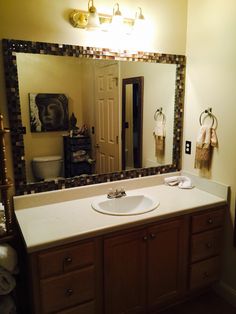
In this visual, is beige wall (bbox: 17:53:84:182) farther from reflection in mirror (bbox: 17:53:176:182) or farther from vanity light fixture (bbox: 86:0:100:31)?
vanity light fixture (bbox: 86:0:100:31)

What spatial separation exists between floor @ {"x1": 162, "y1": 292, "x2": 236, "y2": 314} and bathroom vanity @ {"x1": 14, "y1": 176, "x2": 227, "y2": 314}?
0.36 ft

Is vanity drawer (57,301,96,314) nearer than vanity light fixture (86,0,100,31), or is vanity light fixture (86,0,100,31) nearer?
vanity drawer (57,301,96,314)

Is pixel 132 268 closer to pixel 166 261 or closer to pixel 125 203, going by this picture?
pixel 166 261

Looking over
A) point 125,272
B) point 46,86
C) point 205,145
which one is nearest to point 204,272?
point 125,272

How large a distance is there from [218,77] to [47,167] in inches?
55.2

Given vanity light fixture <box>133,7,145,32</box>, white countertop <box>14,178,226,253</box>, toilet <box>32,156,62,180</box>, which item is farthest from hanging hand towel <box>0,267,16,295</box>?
vanity light fixture <box>133,7,145,32</box>

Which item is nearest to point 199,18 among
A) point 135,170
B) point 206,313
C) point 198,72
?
point 198,72

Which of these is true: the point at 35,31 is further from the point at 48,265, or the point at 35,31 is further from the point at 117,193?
the point at 48,265

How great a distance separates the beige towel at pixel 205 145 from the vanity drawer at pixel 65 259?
112 cm

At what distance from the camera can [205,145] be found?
202 centimetres

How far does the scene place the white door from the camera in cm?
192

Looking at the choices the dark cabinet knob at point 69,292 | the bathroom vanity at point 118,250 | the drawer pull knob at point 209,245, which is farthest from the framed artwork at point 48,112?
the drawer pull knob at point 209,245

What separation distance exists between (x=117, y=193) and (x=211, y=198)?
71cm

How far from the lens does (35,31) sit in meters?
1.64
